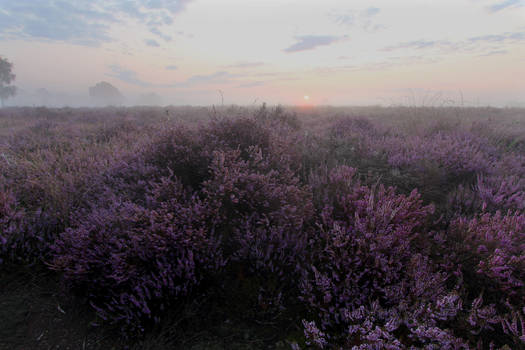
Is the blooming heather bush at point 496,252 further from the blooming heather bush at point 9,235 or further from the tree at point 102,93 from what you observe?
the tree at point 102,93

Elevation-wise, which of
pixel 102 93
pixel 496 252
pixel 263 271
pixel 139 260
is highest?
pixel 102 93

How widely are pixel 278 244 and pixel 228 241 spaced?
476 mm

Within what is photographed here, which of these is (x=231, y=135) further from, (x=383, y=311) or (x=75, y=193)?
(x=383, y=311)

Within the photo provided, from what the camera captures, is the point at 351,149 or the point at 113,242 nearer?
the point at 113,242

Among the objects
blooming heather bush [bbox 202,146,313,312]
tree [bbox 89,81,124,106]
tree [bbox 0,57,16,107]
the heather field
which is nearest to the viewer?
the heather field

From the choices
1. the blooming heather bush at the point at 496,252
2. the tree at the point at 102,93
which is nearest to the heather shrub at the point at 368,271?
the blooming heather bush at the point at 496,252

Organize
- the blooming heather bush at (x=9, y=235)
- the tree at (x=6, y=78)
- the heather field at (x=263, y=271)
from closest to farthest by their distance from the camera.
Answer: the heather field at (x=263, y=271)
the blooming heather bush at (x=9, y=235)
the tree at (x=6, y=78)

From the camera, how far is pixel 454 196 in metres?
3.05

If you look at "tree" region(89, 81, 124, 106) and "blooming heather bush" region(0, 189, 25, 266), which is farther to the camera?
"tree" region(89, 81, 124, 106)

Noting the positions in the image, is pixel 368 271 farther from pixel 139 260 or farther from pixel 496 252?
pixel 139 260

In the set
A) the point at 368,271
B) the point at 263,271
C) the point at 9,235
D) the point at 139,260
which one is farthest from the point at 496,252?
the point at 9,235

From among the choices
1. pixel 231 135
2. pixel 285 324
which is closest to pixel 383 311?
pixel 285 324

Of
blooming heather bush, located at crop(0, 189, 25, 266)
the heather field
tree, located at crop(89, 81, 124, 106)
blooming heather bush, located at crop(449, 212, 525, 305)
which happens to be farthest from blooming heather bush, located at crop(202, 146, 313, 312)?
tree, located at crop(89, 81, 124, 106)

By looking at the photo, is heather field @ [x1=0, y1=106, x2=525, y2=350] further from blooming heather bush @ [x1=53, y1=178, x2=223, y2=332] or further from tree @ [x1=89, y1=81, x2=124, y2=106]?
tree @ [x1=89, y1=81, x2=124, y2=106]
